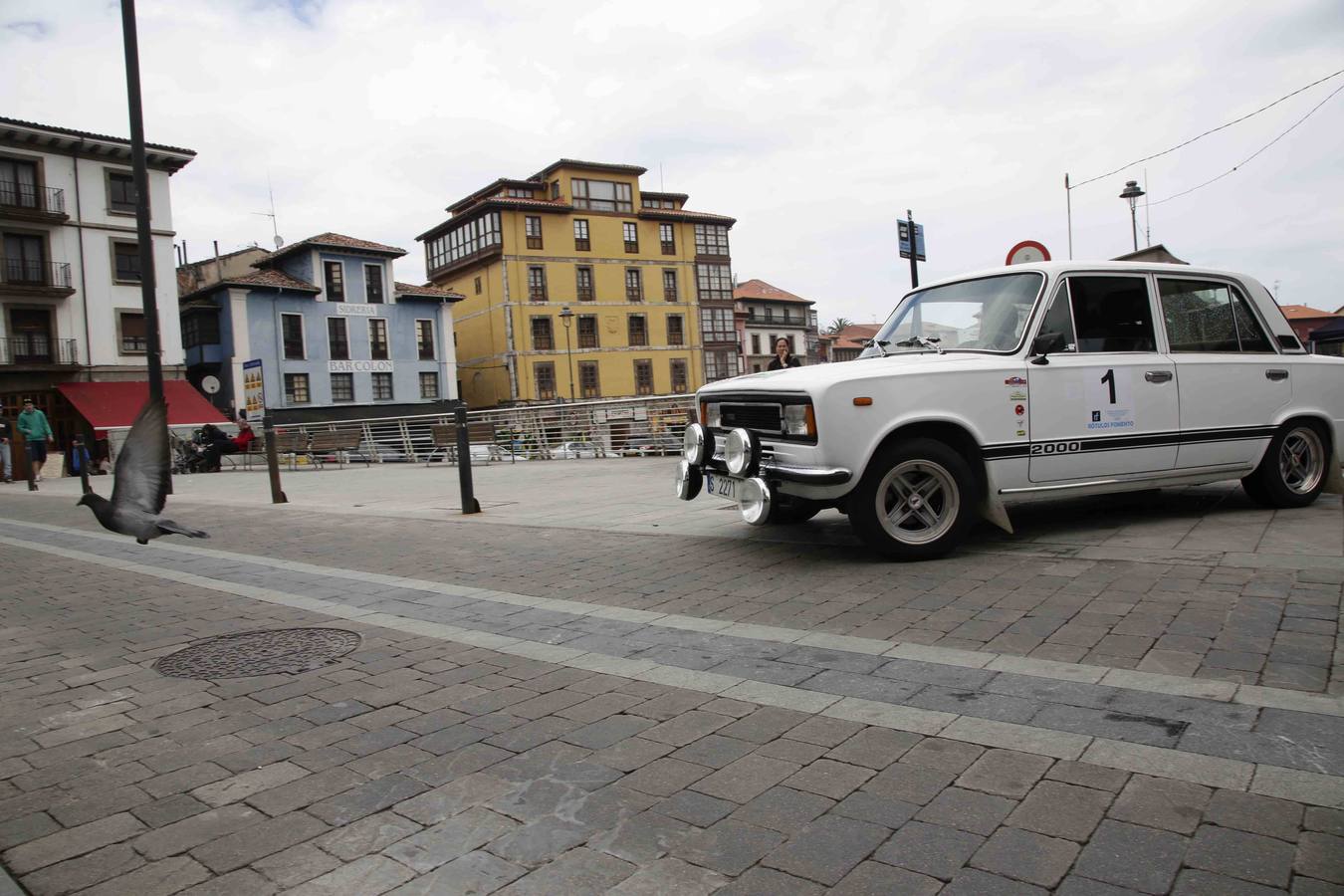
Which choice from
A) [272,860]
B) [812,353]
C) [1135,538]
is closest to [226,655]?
[272,860]

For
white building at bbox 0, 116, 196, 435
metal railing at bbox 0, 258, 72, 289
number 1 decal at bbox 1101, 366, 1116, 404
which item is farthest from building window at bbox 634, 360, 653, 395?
number 1 decal at bbox 1101, 366, 1116, 404

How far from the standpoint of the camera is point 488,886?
2143 mm

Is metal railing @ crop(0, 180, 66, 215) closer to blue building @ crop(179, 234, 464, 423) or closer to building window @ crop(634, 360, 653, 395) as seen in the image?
blue building @ crop(179, 234, 464, 423)

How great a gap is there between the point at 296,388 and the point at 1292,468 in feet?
144

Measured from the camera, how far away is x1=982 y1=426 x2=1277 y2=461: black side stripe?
5752 mm

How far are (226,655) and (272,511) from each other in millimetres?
7621

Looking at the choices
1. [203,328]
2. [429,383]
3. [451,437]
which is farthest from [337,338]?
[451,437]

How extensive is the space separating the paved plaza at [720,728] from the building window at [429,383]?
142 ft

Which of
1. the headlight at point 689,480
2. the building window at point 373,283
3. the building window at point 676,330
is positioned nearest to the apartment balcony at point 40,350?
the building window at point 373,283

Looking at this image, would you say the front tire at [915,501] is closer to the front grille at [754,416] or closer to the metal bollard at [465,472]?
the front grille at [754,416]

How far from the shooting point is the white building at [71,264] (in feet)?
108

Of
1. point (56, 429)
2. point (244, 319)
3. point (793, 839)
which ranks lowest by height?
point (793, 839)

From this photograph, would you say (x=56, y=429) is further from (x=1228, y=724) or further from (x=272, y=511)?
(x=1228, y=724)

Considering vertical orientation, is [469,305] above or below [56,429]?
above
